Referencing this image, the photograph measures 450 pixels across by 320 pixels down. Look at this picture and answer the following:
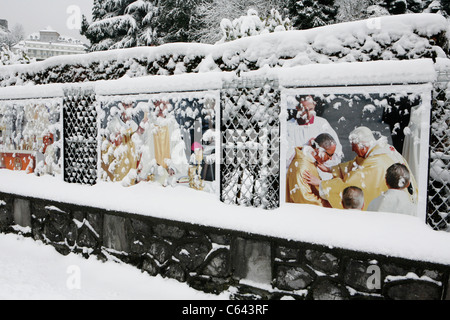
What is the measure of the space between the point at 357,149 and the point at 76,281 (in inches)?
150

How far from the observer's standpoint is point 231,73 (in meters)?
4.12

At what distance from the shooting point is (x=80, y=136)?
545 cm

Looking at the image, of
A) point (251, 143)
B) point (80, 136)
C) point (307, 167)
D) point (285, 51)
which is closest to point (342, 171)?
point (307, 167)

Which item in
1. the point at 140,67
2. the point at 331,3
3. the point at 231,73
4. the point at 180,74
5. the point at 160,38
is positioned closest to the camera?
the point at 231,73

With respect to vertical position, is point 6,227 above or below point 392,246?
below

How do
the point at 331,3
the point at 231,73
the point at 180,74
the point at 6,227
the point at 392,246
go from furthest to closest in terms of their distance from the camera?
the point at 331,3 < the point at 6,227 < the point at 180,74 < the point at 231,73 < the point at 392,246

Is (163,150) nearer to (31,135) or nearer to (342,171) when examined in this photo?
(342,171)

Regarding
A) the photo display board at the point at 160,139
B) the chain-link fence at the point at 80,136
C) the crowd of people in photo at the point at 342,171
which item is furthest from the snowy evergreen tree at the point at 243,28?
the crowd of people in photo at the point at 342,171

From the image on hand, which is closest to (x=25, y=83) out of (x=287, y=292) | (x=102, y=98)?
(x=102, y=98)

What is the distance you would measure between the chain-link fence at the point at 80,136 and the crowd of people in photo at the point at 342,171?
123 inches

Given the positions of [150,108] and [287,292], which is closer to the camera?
[287,292]

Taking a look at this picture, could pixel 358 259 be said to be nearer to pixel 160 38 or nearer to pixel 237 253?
pixel 237 253

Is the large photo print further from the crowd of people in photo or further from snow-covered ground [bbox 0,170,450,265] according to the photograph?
snow-covered ground [bbox 0,170,450,265]

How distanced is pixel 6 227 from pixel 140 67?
3738 mm
